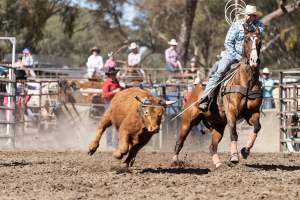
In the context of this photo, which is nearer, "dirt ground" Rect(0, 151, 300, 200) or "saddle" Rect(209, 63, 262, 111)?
"dirt ground" Rect(0, 151, 300, 200)

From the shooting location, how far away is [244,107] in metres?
10.5

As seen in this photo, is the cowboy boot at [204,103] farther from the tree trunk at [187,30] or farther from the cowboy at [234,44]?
the tree trunk at [187,30]

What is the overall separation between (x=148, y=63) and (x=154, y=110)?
197ft

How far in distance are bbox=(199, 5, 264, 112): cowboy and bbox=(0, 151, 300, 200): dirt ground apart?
3.73ft

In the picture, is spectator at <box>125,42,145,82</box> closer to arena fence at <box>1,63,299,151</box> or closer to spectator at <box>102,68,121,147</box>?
arena fence at <box>1,63,299,151</box>

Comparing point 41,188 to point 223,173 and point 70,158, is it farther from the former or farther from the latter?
point 70,158

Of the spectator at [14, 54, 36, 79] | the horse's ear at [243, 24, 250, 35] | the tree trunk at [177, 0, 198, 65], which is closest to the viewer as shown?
the horse's ear at [243, 24, 250, 35]

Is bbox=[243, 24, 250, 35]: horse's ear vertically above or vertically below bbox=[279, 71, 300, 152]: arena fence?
above

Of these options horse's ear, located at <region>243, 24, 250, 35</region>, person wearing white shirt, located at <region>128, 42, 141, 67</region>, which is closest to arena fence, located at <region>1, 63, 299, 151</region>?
person wearing white shirt, located at <region>128, 42, 141, 67</region>

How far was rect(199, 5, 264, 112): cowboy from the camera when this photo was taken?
10.4 m

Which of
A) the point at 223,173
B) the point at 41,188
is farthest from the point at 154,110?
the point at 41,188

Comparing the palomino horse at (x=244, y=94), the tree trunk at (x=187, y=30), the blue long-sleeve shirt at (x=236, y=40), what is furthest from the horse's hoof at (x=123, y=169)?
the tree trunk at (x=187, y=30)

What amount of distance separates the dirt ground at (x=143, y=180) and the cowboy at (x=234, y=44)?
114 centimetres

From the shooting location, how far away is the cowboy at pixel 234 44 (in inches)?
410
